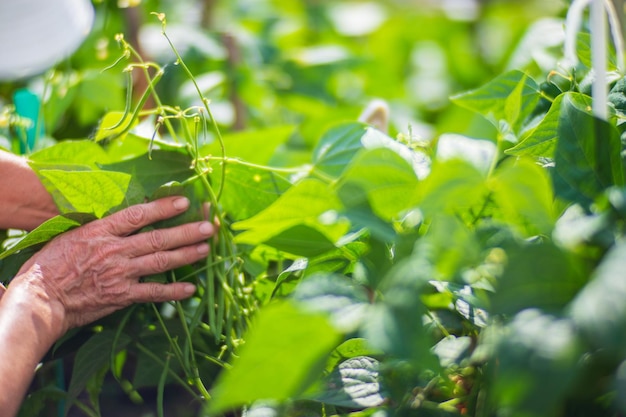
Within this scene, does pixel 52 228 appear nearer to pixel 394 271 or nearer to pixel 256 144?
pixel 256 144

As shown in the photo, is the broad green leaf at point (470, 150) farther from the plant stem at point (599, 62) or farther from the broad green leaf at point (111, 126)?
the broad green leaf at point (111, 126)

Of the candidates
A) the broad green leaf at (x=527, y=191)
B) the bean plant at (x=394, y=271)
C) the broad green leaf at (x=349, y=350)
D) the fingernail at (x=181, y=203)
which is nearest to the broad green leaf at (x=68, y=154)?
the bean plant at (x=394, y=271)

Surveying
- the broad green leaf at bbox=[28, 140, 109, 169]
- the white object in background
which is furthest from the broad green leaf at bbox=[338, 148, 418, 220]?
the white object in background

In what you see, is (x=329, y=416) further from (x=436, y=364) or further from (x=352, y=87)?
(x=352, y=87)

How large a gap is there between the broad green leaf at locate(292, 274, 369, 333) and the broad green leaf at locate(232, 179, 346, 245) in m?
0.06

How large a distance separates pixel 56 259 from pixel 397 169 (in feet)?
1.13

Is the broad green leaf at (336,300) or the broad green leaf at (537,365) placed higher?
the broad green leaf at (537,365)

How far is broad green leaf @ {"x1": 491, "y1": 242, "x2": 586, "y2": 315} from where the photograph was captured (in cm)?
34

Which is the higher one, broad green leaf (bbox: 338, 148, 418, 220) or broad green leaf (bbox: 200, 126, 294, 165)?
broad green leaf (bbox: 338, 148, 418, 220)

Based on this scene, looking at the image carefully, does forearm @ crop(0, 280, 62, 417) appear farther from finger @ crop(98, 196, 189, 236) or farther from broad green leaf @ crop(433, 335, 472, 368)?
broad green leaf @ crop(433, 335, 472, 368)

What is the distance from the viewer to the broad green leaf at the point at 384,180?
42 centimetres

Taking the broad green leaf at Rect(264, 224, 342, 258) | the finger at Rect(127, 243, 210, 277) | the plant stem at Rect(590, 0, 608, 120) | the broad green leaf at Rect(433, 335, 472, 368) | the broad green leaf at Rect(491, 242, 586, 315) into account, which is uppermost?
the plant stem at Rect(590, 0, 608, 120)

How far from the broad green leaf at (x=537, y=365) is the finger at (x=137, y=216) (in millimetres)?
383

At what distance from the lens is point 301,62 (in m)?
1.33
